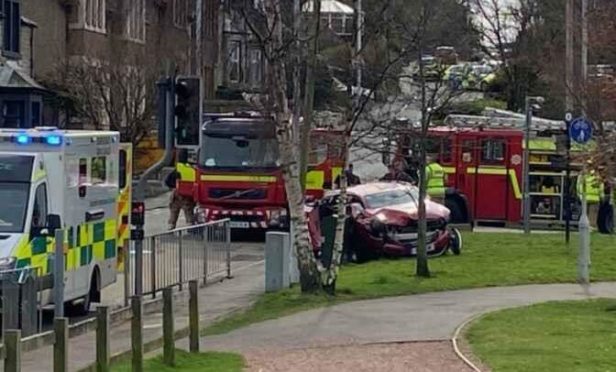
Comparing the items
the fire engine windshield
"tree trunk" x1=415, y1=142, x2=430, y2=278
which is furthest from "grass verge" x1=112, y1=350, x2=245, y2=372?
the fire engine windshield

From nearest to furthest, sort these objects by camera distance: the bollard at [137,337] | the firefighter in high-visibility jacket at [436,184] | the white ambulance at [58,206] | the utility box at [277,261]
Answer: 1. the bollard at [137,337]
2. the white ambulance at [58,206]
3. the utility box at [277,261]
4. the firefighter in high-visibility jacket at [436,184]

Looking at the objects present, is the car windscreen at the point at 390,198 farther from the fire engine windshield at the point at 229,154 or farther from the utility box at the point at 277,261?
the utility box at the point at 277,261

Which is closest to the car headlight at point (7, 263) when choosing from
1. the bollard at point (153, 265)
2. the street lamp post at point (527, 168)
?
the bollard at point (153, 265)

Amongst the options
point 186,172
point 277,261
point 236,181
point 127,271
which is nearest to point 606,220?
point 236,181

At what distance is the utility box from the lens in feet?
72.9

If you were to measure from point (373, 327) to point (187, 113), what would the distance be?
3.85 meters

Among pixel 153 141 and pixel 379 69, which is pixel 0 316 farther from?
pixel 153 141

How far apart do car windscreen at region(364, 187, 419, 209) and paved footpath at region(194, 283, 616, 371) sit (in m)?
6.26

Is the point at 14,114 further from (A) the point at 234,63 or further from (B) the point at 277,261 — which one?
(B) the point at 277,261

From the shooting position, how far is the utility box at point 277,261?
875 inches

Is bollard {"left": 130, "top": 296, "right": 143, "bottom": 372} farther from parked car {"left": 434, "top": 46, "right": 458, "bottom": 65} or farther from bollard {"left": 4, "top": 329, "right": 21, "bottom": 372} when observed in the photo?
parked car {"left": 434, "top": 46, "right": 458, "bottom": 65}

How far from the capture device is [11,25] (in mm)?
45062

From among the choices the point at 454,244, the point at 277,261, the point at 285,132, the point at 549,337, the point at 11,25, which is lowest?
the point at 454,244

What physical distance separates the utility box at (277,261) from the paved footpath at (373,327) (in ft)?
7.08
